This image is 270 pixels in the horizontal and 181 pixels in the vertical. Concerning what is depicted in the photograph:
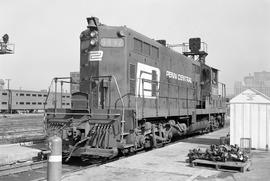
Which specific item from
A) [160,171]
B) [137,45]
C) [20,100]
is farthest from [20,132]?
[20,100]

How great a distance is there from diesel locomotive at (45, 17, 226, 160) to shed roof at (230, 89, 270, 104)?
2.60 metres

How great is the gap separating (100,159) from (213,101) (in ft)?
34.3

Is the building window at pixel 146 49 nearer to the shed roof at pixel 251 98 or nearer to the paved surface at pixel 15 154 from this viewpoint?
the shed roof at pixel 251 98

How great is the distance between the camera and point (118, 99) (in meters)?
10.4

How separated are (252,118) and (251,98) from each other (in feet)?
2.16

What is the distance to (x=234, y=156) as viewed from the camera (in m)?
8.13

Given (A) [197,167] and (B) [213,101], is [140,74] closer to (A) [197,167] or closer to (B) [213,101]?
A: (A) [197,167]

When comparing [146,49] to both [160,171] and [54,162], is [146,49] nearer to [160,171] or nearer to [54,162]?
[160,171]

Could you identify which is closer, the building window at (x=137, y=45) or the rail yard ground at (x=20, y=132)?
the building window at (x=137, y=45)

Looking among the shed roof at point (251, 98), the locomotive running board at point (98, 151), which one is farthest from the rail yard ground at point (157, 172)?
the shed roof at point (251, 98)

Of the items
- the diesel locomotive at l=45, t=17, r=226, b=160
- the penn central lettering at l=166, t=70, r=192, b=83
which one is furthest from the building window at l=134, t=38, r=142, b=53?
the penn central lettering at l=166, t=70, r=192, b=83

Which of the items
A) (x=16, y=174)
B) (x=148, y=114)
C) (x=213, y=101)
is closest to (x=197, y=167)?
(x=148, y=114)

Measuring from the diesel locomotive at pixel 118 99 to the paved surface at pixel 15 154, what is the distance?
1.67 metres

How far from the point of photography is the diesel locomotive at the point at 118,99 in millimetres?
9555
